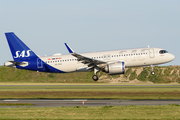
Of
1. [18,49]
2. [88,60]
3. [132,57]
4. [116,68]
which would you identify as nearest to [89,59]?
[88,60]

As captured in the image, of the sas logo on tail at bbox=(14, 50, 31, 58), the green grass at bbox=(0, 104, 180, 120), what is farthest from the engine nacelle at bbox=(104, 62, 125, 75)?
the green grass at bbox=(0, 104, 180, 120)

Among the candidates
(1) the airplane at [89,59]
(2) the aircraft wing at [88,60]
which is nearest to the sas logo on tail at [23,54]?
(1) the airplane at [89,59]

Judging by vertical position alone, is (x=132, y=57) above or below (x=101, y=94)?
above

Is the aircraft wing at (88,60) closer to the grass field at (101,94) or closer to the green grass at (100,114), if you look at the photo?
the grass field at (101,94)

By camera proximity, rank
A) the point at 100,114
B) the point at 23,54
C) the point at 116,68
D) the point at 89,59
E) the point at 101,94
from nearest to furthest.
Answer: the point at 100,114, the point at 101,94, the point at 116,68, the point at 89,59, the point at 23,54

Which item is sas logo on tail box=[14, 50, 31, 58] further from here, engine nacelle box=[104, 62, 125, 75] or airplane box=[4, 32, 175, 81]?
engine nacelle box=[104, 62, 125, 75]

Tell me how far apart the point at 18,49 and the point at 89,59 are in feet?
43.8

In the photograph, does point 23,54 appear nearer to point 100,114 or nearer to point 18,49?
point 18,49

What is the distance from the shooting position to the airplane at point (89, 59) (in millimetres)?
44562

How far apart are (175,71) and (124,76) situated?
14561mm

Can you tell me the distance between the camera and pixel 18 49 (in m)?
48.7

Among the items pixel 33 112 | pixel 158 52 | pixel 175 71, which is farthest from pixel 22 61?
pixel 175 71

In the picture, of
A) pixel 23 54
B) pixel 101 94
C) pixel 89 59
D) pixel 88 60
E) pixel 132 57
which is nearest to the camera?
pixel 101 94

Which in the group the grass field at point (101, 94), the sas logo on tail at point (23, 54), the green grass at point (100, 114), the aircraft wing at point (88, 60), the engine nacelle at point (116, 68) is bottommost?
the green grass at point (100, 114)
